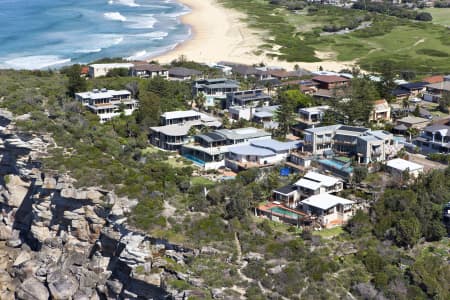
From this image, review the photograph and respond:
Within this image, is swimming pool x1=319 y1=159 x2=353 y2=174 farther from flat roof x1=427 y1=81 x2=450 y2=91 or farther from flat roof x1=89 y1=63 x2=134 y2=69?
flat roof x1=89 y1=63 x2=134 y2=69

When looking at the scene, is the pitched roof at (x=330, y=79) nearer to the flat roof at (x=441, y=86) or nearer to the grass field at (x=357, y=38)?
the flat roof at (x=441, y=86)

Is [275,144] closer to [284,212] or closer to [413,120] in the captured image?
[284,212]

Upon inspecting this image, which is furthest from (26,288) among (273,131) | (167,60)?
(167,60)

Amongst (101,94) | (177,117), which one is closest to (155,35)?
(101,94)

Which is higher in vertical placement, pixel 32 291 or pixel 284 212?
pixel 284 212

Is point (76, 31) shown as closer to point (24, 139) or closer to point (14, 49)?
point (14, 49)

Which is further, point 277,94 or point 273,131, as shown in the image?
point 277,94

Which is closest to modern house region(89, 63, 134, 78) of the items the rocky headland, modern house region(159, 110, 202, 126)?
modern house region(159, 110, 202, 126)

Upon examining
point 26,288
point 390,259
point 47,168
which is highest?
point 47,168
